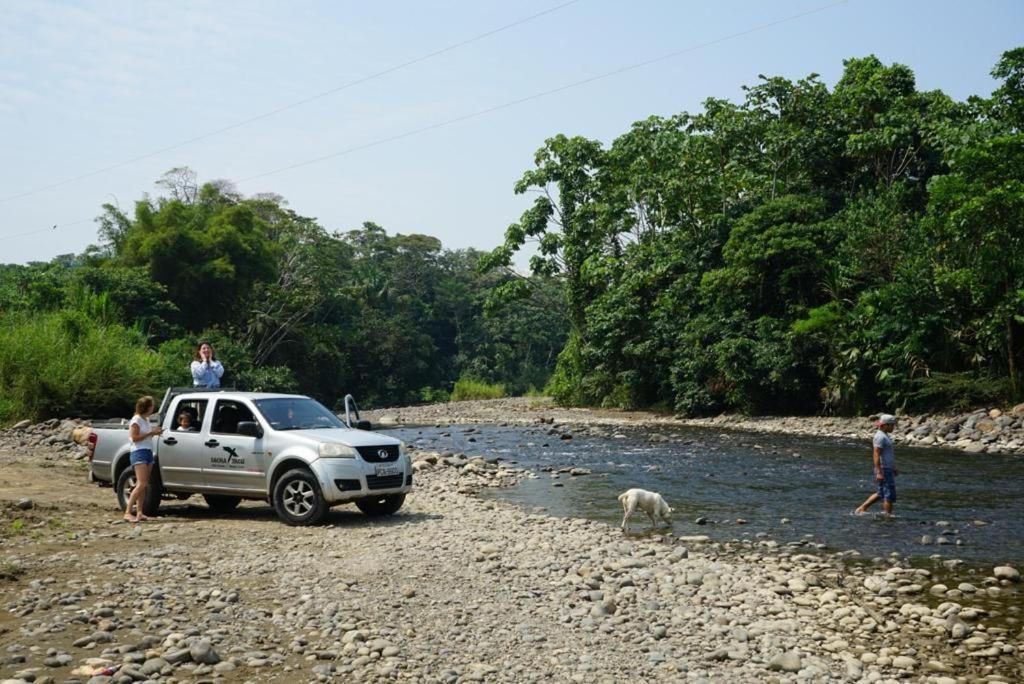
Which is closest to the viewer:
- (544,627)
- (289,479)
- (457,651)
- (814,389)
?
(457,651)

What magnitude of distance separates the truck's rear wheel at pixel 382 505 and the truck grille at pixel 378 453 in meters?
0.75

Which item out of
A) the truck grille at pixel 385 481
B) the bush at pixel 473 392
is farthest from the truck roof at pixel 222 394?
the bush at pixel 473 392

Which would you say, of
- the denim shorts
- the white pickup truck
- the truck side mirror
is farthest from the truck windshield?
the denim shorts

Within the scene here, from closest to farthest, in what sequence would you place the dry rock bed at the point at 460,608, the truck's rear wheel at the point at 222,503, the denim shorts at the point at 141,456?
the dry rock bed at the point at 460,608, the denim shorts at the point at 141,456, the truck's rear wheel at the point at 222,503

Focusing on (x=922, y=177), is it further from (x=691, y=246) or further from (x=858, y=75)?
(x=691, y=246)

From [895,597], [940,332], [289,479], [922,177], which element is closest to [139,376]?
[289,479]

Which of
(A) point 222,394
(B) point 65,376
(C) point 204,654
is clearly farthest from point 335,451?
(B) point 65,376

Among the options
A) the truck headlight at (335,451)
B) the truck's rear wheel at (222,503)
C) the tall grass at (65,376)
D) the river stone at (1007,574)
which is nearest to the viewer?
the river stone at (1007,574)

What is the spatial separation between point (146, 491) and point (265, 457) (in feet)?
6.39

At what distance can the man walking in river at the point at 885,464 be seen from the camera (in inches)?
536

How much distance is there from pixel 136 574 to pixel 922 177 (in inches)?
1290

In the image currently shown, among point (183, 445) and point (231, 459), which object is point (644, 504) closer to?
point (231, 459)

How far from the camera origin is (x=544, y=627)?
7824 mm

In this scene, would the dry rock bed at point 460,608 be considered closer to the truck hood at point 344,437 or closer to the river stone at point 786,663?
the river stone at point 786,663
